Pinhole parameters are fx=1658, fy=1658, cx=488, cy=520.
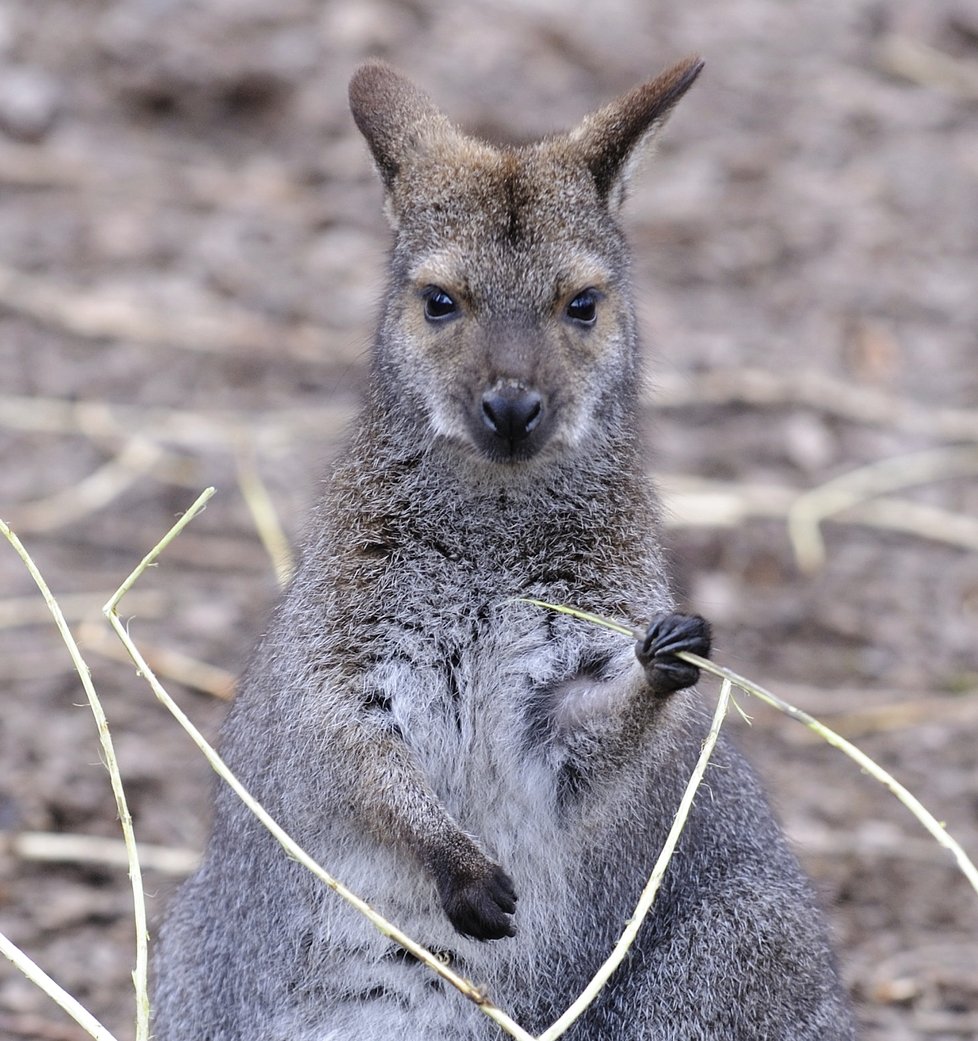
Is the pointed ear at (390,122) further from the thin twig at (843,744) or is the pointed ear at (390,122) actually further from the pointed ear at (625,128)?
the thin twig at (843,744)

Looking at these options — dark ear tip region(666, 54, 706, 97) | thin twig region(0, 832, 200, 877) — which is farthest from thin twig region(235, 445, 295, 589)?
dark ear tip region(666, 54, 706, 97)

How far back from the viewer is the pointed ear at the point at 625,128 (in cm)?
432

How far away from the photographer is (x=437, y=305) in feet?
14.1

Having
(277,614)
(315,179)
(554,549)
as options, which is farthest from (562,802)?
(315,179)

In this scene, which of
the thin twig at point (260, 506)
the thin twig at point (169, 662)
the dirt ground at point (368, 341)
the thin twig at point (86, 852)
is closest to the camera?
the thin twig at point (86, 852)

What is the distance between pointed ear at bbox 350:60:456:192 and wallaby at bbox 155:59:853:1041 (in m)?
0.07

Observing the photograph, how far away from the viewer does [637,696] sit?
13.0 feet

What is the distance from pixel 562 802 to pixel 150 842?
2435 mm

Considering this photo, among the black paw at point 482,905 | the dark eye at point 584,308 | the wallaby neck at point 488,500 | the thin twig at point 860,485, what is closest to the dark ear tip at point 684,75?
the dark eye at point 584,308

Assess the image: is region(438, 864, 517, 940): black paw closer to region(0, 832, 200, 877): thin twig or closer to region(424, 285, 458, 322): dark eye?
region(424, 285, 458, 322): dark eye

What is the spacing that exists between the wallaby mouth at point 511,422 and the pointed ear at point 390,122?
2.86 ft

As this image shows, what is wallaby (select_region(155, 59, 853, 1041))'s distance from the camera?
4141 millimetres

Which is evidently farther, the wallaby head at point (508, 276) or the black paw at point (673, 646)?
the wallaby head at point (508, 276)

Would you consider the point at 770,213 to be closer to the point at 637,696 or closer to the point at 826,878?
the point at 826,878
